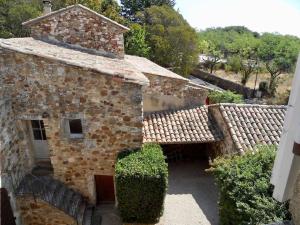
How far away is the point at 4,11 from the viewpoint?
29.8m

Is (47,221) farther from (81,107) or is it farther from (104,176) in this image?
(81,107)

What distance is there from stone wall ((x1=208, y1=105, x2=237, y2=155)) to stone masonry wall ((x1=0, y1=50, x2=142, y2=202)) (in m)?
4.18

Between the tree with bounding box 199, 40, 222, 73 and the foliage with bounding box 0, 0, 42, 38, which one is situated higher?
the foliage with bounding box 0, 0, 42, 38

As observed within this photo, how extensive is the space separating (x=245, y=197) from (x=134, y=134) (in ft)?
14.6

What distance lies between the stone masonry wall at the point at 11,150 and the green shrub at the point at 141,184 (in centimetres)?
361

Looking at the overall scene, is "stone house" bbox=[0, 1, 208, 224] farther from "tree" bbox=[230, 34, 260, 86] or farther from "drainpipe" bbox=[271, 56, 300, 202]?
"tree" bbox=[230, 34, 260, 86]

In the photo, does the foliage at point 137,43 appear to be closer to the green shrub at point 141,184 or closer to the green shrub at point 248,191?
the green shrub at point 141,184

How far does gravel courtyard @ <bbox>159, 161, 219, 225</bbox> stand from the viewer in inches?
433

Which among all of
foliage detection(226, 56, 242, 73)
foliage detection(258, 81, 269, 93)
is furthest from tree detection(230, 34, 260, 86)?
foliage detection(258, 81, 269, 93)

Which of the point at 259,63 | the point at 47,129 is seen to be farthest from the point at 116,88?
the point at 259,63

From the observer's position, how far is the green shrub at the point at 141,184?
9438 mm

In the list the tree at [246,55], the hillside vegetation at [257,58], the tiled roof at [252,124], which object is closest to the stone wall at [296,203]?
the tiled roof at [252,124]

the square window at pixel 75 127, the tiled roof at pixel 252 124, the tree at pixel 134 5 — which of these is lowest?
the tiled roof at pixel 252 124

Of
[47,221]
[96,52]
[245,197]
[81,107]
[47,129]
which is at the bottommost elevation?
[47,221]
